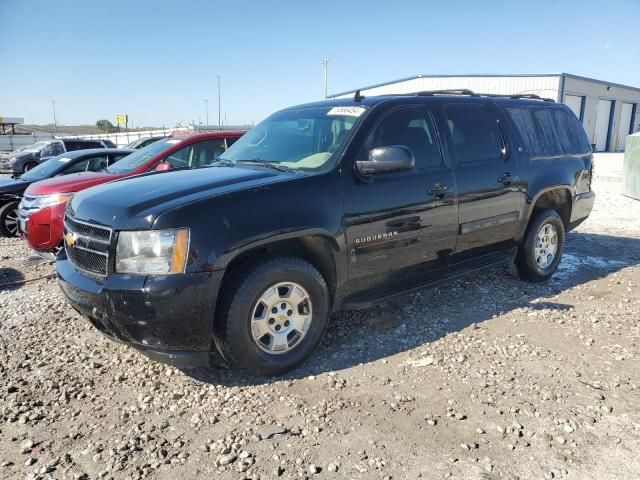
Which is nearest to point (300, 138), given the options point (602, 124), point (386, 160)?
point (386, 160)

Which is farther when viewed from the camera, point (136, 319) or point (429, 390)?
point (429, 390)

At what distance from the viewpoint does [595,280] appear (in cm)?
580

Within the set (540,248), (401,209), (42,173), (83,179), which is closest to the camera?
(401,209)

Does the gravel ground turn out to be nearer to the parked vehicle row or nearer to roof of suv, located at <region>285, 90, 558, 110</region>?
roof of suv, located at <region>285, 90, 558, 110</region>

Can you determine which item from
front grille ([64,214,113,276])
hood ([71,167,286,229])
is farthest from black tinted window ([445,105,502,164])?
front grille ([64,214,113,276])

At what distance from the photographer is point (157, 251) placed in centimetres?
299

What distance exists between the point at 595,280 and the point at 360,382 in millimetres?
3820

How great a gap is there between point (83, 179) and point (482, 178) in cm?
516

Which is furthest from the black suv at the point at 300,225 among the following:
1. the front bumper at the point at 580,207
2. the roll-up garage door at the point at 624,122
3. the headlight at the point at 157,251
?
the roll-up garage door at the point at 624,122

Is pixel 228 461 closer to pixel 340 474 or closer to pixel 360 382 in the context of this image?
pixel 340 474

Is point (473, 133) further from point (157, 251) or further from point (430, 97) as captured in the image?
point (157, 251)

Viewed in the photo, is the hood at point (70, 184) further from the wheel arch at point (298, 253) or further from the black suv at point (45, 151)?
the black suv at point (45, 151)

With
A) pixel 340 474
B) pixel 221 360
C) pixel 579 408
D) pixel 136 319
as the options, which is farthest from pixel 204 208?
pixel 579 408

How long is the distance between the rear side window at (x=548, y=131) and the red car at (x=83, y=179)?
338 centimetres
